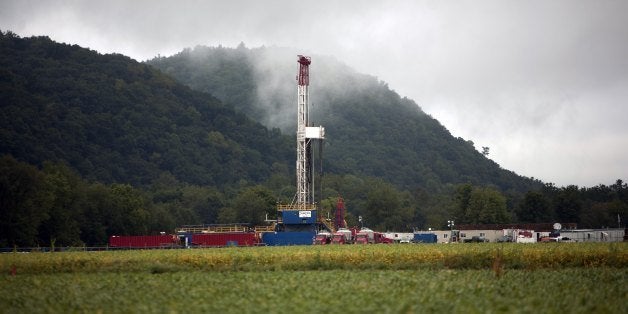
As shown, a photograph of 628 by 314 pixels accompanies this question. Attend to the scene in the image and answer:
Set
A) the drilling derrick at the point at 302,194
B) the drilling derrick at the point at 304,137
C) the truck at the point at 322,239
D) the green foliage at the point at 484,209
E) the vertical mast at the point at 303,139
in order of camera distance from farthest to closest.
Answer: the green foliage at the point at 484,209, the vertical mast at the point at 303,139, the drilling derrick at the point at 304,137, the drilling derrick at the point at 302,194, the truck at the point at 322,239

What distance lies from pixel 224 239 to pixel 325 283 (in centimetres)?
5948

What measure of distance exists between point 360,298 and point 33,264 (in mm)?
22389

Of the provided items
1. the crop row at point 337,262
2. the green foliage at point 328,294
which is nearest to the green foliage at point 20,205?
the crop row at point 337,262

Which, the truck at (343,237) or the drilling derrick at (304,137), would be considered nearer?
the truck at (343,237)

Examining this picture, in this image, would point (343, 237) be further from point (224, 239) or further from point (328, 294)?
point (328, 294)

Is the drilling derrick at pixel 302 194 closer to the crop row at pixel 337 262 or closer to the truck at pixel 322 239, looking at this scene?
the truck at pixel 322 239

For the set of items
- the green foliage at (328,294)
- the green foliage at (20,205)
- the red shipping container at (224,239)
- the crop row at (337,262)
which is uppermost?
the green foliage at (20,205)

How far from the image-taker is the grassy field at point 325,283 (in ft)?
79.8

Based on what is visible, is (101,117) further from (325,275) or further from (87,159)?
(325,275)

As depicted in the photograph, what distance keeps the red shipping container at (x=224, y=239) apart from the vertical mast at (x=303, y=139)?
376 inches

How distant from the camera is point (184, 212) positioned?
152375 millimetres

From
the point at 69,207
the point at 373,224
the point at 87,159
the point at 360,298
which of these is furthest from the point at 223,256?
the point at 87,159

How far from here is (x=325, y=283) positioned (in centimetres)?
3161

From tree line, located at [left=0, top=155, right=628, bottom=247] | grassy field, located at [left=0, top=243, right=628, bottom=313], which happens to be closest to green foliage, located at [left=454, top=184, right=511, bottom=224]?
tree line, located at [left=0, top=155, right=628, bottom=247]
